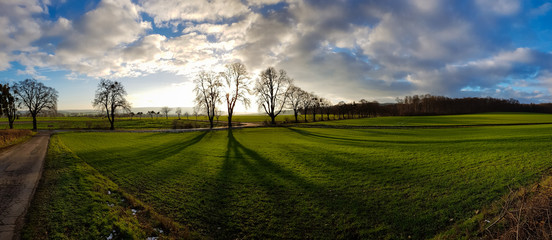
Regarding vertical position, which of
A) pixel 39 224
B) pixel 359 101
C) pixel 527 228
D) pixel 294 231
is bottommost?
pixel 294 231

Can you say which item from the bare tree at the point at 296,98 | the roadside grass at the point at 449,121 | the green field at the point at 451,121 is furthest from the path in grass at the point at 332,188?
the bare tree at the point at 296,98

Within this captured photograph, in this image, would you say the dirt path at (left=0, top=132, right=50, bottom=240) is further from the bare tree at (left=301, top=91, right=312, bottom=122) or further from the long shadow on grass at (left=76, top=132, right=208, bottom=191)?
the bare tree at (left=301, top=91, right=312, bottom=122)

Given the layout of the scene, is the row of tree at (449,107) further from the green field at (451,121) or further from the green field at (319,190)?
the green field at (319,190)

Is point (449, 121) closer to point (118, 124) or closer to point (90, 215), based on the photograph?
point (90, 215)

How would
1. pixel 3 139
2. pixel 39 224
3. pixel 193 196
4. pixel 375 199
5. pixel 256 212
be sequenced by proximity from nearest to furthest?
pixel 39 224, pixel 256 212, pixel 375 199, pixel 193 196, pixel 3 139

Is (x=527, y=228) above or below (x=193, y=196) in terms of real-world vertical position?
above

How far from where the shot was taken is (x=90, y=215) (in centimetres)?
670

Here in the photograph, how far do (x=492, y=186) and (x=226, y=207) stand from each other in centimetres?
1050

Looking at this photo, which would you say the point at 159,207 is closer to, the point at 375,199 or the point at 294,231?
the point at 294,231

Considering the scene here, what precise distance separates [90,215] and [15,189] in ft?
18.3

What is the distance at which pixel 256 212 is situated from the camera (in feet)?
24.2

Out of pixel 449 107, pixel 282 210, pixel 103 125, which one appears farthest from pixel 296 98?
pixel 449 107

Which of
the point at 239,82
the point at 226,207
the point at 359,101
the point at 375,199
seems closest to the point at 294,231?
the point at 226,207

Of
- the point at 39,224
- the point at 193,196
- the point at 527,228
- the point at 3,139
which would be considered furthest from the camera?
A: the point at 3,139
